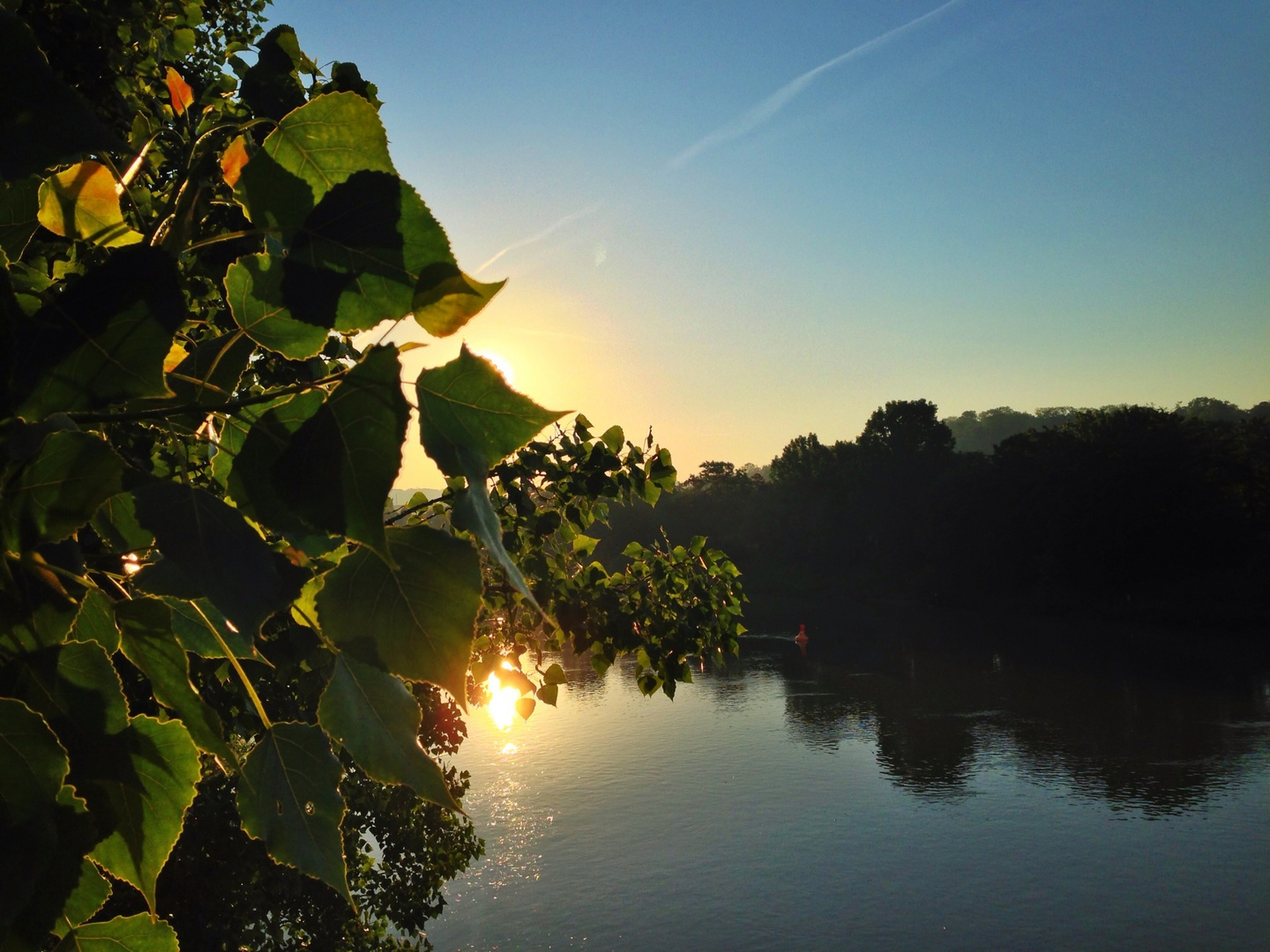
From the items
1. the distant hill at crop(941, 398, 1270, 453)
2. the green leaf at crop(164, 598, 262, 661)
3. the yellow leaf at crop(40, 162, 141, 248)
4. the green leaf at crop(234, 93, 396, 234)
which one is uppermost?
the distant hill at crop(941, 398, 1270, 453)

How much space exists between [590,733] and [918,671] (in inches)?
509

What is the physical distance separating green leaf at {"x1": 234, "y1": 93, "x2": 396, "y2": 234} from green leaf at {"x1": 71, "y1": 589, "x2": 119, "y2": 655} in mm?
262

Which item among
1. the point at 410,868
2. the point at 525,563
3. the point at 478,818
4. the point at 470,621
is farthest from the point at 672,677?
the point at 478,818

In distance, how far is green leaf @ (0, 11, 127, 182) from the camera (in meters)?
0.43

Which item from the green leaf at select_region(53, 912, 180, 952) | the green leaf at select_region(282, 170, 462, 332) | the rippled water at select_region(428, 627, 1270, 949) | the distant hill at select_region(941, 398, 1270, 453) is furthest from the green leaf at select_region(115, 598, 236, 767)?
the distant hill at select_region(941, 398, 1270, 453)

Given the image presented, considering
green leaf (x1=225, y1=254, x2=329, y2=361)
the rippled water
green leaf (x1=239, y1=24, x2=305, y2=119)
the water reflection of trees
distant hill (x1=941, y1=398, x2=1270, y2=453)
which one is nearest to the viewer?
green leaf (x1=225, y1=254, x2=329, y2=361)

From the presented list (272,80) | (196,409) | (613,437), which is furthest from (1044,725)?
(196,409)

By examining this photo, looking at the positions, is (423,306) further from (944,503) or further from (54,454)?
(944,503)

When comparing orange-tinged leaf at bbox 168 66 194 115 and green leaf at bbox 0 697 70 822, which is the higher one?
orange-tinged leaf at bbox 168 66 194 115

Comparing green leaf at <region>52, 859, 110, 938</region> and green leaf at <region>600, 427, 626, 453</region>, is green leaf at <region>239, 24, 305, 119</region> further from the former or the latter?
green leaf at <region>600, 427, 626, 453</region>

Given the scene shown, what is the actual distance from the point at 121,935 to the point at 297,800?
121mm

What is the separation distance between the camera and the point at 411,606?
46 centimetres

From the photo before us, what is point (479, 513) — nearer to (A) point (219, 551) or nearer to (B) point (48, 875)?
(A) point (219, 551)

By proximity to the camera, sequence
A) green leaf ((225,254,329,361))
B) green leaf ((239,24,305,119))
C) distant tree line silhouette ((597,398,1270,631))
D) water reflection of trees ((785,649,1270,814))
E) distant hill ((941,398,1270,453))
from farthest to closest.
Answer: distant hill ((941,398,1270,453))
distant tree line silhouette ((597,398,1270,631))
water reflection of trees ((785,649,1270,814))
green leaf ((239,24,305,119))
green leaf ((225,254,329,361))
